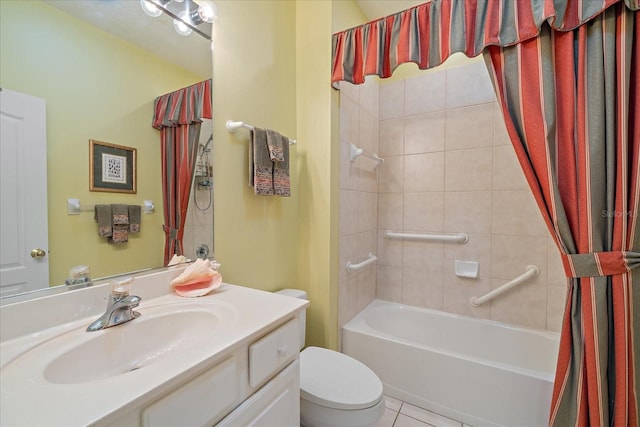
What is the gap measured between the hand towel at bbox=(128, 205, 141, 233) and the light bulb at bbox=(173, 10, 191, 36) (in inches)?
30.2

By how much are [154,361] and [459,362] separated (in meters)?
1.53

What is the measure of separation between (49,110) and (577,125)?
190 centimetres

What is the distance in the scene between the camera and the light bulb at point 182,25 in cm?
112

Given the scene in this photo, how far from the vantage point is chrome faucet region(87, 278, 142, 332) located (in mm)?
789

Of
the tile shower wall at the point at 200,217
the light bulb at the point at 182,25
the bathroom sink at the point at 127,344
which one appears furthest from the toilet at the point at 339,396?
the light bulb at the point at 182,25

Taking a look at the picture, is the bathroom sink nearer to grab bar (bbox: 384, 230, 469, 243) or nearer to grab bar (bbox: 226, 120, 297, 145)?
Answer: grab bar (bbox: 226, 120, 297, 145)

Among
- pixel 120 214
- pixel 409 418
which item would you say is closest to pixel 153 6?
pixel 120 214

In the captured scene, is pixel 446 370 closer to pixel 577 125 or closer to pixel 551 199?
pixel 551 199

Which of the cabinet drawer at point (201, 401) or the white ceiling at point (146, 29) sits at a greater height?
the white ceiling at point (146, 29)

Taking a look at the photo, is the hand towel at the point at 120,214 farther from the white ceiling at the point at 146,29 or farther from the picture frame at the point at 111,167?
the white ceiling at the point at 146,29

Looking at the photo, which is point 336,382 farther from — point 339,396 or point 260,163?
point 260,163

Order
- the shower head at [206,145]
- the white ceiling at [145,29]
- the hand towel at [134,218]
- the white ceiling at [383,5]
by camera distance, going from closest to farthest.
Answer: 1. the white ceiling at [145,29]
2. the hand towel at [134,218]
3. the shower head at [206,145]
4. the white ceiling at [383,5]

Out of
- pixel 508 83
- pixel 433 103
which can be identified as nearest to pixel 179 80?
pixel 508 83

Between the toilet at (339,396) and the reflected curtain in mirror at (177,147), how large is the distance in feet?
2.80
